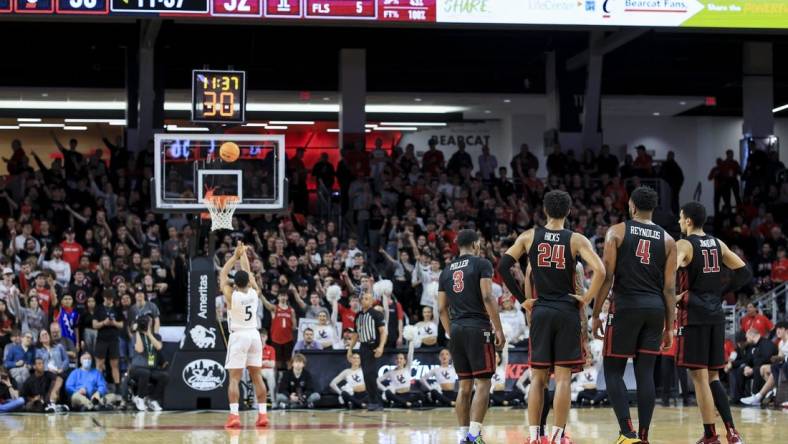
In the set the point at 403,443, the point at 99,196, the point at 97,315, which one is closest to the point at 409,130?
the point at 99,196

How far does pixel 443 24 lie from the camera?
22078 millimetres

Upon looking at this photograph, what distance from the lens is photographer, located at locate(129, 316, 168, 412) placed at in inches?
763

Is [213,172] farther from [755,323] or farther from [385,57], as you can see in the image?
[385,57]

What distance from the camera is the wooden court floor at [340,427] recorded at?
45.2ft

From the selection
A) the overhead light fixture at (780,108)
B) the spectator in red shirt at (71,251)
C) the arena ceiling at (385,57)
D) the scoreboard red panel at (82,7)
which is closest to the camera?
the scoreboard red panel at (82,7)

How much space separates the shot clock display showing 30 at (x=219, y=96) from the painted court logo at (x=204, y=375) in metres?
3.78

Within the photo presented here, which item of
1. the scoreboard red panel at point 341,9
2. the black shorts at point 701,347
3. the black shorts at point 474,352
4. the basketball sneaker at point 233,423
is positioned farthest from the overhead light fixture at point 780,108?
the black shorts at point 474,352

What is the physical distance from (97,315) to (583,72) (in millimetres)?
16240

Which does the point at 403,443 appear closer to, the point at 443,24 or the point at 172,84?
the point at 443,24

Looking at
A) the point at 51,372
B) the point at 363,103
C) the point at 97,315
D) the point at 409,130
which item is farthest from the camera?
the point at 409,130

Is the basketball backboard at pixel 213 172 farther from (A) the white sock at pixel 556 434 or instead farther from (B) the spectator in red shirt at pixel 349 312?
(A) the white sock at pixel 556 434

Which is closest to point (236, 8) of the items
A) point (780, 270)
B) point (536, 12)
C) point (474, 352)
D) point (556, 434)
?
point (536, 12)

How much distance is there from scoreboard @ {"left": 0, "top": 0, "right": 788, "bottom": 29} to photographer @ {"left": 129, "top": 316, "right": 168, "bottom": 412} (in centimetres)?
539

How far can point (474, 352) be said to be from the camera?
11500mm
